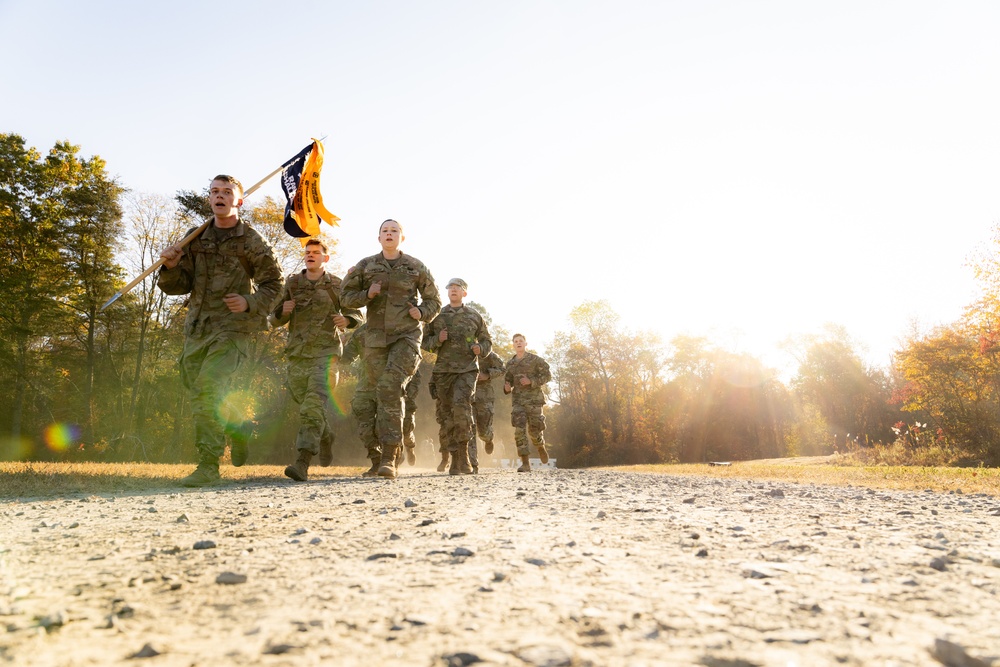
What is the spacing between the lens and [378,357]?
7258mm

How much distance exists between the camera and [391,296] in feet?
23.5

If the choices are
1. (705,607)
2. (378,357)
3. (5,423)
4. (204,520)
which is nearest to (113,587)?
(204,520)

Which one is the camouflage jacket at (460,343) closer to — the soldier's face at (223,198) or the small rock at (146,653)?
the soldier's face at (223,198)

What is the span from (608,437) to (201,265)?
103 ft

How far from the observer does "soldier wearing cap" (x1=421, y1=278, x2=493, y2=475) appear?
26.0 ft

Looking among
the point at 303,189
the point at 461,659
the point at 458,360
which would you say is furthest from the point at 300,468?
the point at 461,659

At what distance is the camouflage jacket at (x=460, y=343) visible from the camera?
893 centimetres

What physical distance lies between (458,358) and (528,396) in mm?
4112

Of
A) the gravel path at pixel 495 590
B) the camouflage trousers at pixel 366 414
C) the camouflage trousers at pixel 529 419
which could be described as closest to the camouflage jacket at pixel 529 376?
the camouflage trousers at pixel 529 419

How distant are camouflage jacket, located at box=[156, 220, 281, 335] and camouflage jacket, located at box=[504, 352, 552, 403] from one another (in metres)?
7.43

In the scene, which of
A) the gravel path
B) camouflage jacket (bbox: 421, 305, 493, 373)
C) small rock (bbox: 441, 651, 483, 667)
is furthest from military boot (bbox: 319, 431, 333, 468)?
small rock (bbox: 441, 651, 483, 667)

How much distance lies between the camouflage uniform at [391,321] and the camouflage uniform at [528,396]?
18.5ft

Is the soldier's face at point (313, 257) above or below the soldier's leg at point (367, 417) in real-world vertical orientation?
above

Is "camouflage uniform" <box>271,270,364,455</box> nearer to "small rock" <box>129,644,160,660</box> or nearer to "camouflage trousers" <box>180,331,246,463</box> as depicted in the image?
"camouflage trousers" <box>180,331,246,463</box>
